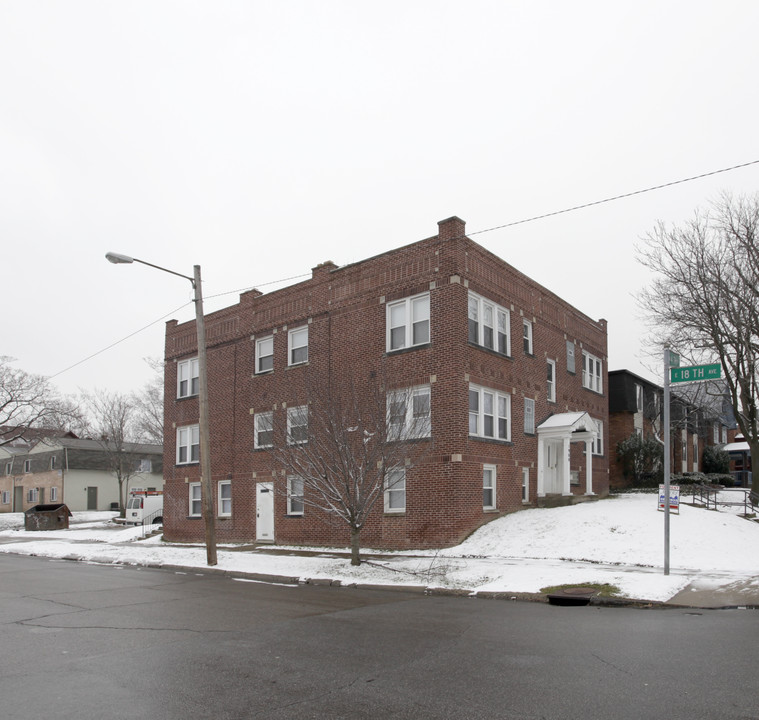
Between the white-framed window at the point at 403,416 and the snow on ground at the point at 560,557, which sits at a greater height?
the white-framed window at the point at 403,416

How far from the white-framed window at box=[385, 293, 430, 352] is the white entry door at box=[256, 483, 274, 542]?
7.16 meters

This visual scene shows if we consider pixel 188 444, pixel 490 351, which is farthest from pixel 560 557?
pixel 188 444

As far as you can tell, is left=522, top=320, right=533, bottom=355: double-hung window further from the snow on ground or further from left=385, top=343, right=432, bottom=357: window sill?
the snow on ground

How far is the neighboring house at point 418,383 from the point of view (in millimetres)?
20875

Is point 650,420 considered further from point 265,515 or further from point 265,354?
point 265,515

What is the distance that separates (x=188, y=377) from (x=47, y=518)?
53.9 feet

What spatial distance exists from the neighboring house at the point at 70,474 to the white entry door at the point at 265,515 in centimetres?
3472

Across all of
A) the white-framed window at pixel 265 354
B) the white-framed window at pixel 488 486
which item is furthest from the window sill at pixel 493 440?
the white-framed window at pixel 265 354

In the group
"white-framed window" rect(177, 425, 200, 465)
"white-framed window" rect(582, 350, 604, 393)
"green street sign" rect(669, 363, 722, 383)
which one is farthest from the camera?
"white-framed window" rect(582, 350, 604, 393)

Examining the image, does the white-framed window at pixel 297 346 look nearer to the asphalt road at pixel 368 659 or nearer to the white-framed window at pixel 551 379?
the white-framed window at pixel 551 379

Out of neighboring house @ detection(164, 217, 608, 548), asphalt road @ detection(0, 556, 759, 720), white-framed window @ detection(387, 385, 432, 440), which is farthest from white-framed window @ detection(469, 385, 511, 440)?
Result: asphalt road @ detection(0, 556, 759, 720)

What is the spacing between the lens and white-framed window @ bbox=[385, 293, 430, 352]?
2180cm

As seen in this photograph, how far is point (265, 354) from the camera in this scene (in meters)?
26.7

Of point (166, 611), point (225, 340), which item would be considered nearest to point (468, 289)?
point (225, 340)
